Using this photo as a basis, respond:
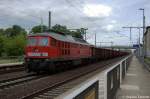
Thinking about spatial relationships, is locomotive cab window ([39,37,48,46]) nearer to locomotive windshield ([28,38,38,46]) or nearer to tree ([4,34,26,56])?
locomotive windshield ([28,38,38,46])

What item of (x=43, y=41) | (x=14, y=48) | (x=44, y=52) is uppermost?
(x=43, y=41)

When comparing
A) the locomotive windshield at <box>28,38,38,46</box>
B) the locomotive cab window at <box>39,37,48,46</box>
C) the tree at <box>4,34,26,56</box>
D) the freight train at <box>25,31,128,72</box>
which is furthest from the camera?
the tree at <box>4,34,26,56</box>

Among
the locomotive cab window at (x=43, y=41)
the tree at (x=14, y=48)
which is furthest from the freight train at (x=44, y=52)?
the tree at (x=14, y=48)

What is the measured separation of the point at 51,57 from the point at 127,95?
12.0 m

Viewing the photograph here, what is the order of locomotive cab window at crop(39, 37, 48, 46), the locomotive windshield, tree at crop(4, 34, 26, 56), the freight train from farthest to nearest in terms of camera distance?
tree at crop(4, 34, 26, 56), the locomotive windshield, locomotive cab window at crop(39, 37, 48, 46), the freight train

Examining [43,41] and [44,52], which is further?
[43,41]

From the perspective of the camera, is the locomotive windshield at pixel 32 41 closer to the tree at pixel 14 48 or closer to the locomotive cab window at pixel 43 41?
the locomotive cab window at pixel 43 41

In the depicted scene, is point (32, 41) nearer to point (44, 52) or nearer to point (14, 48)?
point (44, 52)

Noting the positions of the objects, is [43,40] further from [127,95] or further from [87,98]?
[87,98]

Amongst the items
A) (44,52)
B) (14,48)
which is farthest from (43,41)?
(14,48)

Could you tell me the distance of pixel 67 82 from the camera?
2114 cm

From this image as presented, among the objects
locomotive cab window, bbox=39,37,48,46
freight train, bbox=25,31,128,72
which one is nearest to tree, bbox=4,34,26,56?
freight train, bbox=25,31,128,72

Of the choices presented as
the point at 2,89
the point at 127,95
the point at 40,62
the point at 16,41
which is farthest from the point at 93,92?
the point at 16,41


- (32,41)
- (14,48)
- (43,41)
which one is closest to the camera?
(43,41)
